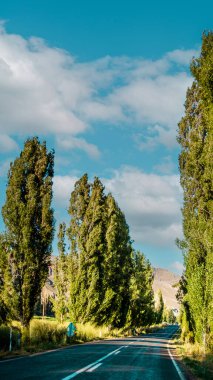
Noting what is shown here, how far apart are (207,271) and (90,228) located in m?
18.0

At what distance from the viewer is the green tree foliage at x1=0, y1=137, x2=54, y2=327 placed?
910 inches

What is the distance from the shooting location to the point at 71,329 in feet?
91.7

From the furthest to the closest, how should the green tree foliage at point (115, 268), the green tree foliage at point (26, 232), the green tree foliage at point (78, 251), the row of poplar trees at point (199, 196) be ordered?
the green tree foliage at point (115, 268) → the green tree foliage at point (78, 251) → the green tree foliage at point (26, 232) → the row of poplar trees at point (199, 196)

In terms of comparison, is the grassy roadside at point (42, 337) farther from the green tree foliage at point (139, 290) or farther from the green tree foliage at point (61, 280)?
the green tree foliage at point (139, 290)

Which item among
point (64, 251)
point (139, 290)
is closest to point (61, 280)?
point (64, 251)

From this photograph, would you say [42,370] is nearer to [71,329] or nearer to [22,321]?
[22,321]

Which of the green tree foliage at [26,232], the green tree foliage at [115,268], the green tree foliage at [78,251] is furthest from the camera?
the green tree foliage at [115,268]

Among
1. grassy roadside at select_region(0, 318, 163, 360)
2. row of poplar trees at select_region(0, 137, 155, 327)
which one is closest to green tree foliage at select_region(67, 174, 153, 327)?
row of poplar trees at select_region(0, 137, 155, 327)

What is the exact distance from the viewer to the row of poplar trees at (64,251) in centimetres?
2347

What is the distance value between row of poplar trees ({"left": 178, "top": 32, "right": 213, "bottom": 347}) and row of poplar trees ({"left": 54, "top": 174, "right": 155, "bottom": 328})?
26.9 feet

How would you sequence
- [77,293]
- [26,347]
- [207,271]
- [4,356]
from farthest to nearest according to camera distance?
[77,293] → [207,271] → [26,347] → [4,356]

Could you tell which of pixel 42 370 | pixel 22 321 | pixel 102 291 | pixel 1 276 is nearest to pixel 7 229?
pixel 1 276

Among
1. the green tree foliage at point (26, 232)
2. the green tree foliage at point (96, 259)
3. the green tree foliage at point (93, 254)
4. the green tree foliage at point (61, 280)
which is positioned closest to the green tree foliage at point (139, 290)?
the green tree foliage at point (96, 259)

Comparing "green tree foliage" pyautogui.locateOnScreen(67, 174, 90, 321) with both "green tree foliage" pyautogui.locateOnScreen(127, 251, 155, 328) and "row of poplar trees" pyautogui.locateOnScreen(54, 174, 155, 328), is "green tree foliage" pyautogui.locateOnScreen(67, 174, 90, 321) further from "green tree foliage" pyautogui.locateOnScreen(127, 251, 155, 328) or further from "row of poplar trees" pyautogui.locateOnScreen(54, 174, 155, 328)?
"green tree foliage" pyautogui.locateOnScreen(127, 251, 155, 328)
